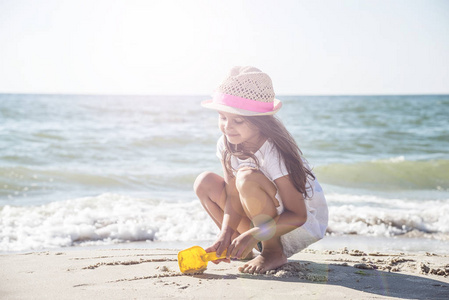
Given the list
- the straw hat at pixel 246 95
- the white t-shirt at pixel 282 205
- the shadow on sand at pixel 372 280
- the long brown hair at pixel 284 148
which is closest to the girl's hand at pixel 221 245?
the shadow on sand at pixel 372 280

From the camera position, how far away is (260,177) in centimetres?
241

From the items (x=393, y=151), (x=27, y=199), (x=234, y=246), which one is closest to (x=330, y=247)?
(x=234, y=246)

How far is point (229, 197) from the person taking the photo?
2.59 m

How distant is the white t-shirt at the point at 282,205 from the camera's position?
2395 mm

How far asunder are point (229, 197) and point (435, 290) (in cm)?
117

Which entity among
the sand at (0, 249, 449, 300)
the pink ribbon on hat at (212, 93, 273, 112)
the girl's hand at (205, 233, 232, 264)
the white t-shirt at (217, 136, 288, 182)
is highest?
the pink ribbon on hat at (212, 93, 273, 112)

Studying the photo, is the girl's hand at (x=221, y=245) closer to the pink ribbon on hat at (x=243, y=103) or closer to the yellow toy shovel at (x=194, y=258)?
the yellow toy shovel at (x=194, y=258)

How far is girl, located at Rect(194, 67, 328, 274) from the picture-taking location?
2354mm

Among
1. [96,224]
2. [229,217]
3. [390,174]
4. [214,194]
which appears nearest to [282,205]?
[229,217]

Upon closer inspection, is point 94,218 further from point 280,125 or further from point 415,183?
point 415,183

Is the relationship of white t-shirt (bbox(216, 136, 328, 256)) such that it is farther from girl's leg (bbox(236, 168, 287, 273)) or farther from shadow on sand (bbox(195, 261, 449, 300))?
shadow on sand (bbox(195, 261, 449, 300))

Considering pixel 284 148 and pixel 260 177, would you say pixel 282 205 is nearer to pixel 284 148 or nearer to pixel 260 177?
pixel 260 177

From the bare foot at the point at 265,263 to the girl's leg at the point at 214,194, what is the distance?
0.63 ft

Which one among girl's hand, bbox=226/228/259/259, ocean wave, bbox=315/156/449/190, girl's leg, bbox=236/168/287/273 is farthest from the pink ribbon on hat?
ocean wave, bbox=315/156/449/190
